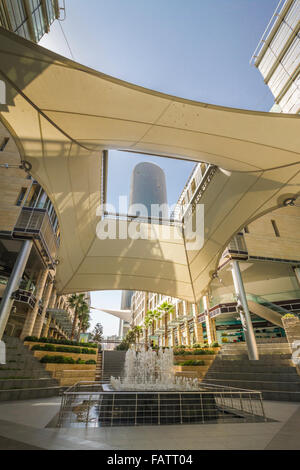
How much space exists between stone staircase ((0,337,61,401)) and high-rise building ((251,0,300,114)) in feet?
94.2

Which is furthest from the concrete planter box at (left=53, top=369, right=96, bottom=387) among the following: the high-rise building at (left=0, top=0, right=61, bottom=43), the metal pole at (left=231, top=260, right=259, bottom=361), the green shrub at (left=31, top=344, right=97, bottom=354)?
the high-rise building at (left=0, top=0, right=61, bottom=43)

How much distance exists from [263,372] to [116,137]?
14008 millimetres

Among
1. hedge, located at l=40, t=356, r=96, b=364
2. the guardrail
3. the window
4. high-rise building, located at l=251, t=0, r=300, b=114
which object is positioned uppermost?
high-rise building, located at l=251, t=0, r=300, b=114

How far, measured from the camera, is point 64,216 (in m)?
9.08

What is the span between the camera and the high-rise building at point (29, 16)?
1185 centimetres

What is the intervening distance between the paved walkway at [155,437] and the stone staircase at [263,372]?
6.01 m

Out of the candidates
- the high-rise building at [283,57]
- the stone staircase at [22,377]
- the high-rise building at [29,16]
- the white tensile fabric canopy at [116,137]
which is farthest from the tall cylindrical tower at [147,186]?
the white tensile fabric canopy at [116,137]

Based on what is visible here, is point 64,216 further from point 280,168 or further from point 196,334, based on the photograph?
point 196,334

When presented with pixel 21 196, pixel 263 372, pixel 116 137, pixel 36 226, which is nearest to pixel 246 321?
pixel 263 372

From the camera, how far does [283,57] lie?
71.5 feet

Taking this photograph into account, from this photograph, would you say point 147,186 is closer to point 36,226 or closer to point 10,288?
point 36,226

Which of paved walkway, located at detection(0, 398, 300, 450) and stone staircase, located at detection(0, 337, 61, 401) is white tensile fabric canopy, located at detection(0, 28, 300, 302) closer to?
stone staircase, located at detection(0, 337, 61, 401)

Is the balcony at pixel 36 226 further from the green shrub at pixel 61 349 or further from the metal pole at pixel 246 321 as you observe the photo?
the metal pole at pixel 246 321

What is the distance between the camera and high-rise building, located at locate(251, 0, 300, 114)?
19672 millimetres
